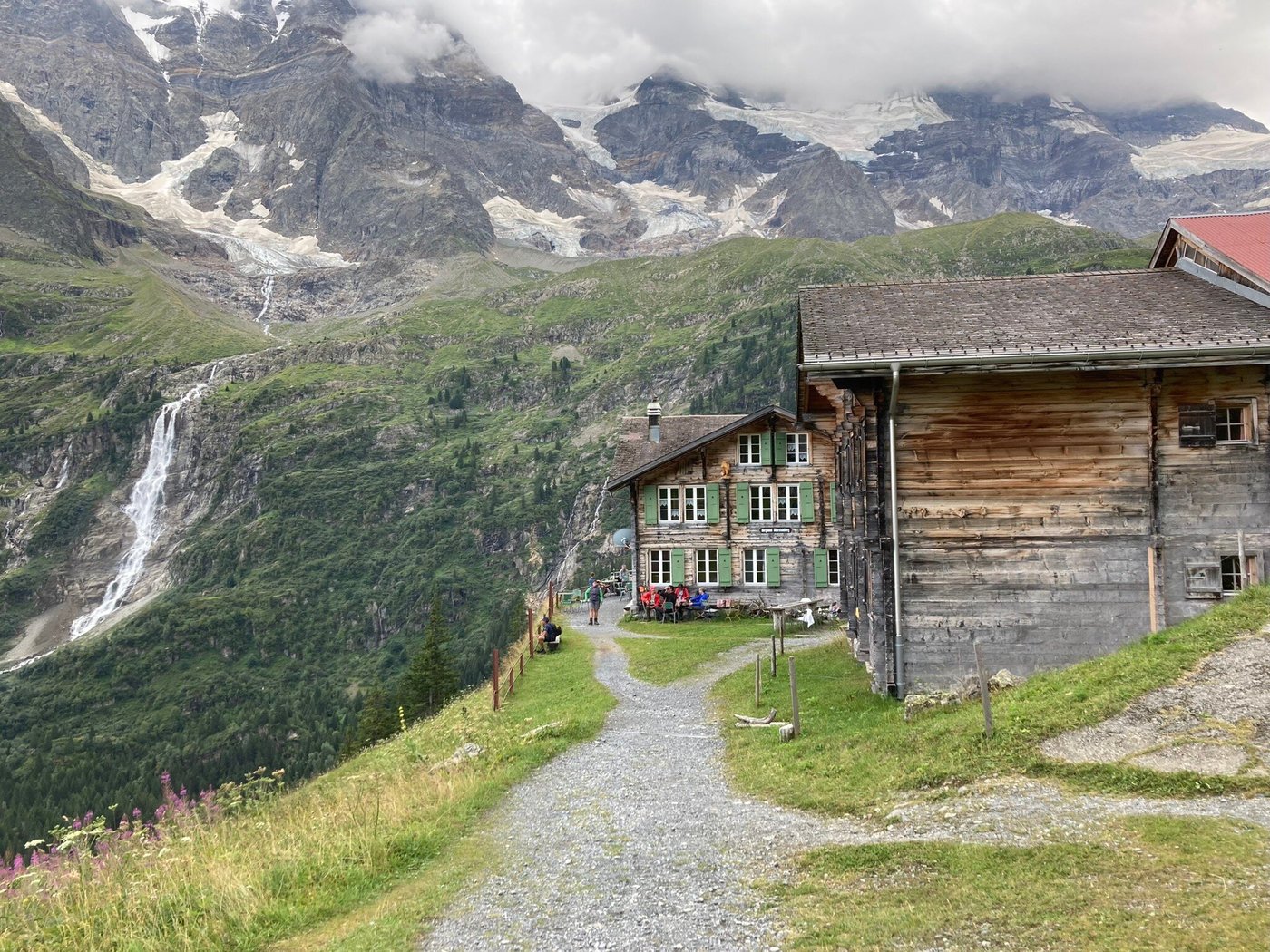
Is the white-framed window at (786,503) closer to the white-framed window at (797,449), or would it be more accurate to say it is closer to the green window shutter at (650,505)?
the white-framed window at (797,449)

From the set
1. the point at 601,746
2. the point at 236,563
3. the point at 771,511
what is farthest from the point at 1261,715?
the point at 236,563

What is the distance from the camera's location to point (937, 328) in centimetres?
1812

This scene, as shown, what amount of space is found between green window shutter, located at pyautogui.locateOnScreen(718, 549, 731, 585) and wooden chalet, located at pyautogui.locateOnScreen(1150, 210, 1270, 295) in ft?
73.5

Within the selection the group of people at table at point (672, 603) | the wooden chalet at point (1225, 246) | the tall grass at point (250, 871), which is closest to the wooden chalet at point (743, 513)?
the group of people at table at point (672, 603)

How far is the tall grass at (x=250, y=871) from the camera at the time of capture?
9.02m

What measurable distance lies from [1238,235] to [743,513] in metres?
23.7

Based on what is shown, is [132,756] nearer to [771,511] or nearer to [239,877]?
[771,511]

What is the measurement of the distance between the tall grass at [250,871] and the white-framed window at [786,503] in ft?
87.4

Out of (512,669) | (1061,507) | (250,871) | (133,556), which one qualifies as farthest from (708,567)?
(133,556)

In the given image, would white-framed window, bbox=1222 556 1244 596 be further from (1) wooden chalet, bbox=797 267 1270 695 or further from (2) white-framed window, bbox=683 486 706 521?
(2) white-framed window, bbox=683 486 706 521

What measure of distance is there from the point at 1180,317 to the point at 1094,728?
10112mm

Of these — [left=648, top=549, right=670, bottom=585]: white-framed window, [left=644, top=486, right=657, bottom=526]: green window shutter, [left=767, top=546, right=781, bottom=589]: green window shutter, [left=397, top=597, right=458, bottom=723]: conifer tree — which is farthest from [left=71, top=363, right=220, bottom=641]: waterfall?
[left=767, top=546, right=781, bottom=589]: green window shutter

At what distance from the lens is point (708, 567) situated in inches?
1626

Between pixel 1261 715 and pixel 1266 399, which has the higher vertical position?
pixel 1266 399
